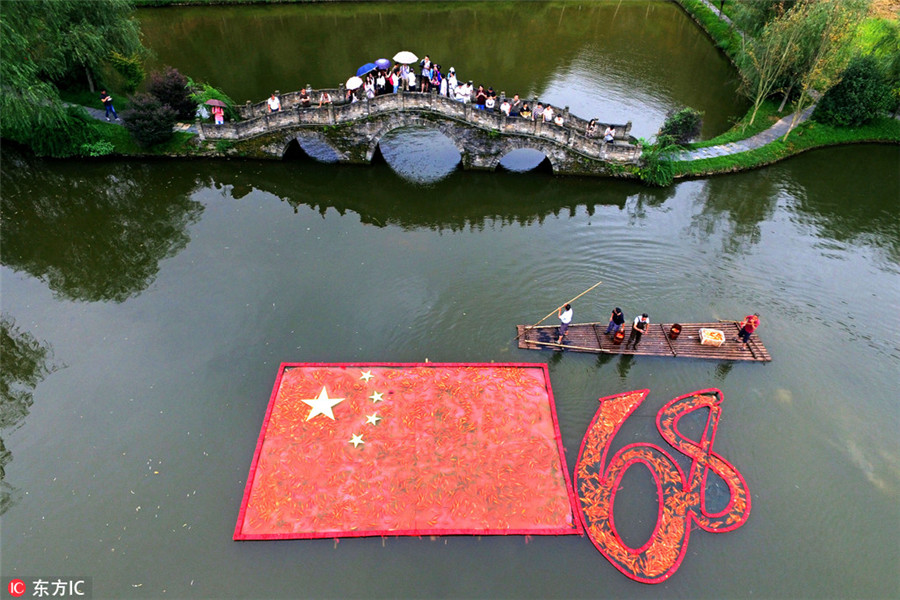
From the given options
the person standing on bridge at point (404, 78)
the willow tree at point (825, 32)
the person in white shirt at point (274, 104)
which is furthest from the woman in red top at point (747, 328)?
the person in white shirt at point (274, 104)

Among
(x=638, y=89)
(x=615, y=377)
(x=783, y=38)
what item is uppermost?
(x=783, y=38)

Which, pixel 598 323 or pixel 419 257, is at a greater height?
pixel 419 257

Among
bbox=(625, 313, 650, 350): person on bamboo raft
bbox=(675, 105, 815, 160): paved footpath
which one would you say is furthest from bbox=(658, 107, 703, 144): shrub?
bbox=(625, 313, 650, 350): person on bamboo raft

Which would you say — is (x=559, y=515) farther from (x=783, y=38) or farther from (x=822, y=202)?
(x=783, y=38)

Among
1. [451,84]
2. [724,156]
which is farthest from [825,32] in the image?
[451,84]

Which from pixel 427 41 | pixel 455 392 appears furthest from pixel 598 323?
pixel 427 41

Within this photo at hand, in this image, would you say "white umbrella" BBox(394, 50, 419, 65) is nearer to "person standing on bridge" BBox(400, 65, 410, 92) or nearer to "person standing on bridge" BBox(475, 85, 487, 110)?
"person standing on bridge" BBox(400, 65, 410, 92)
